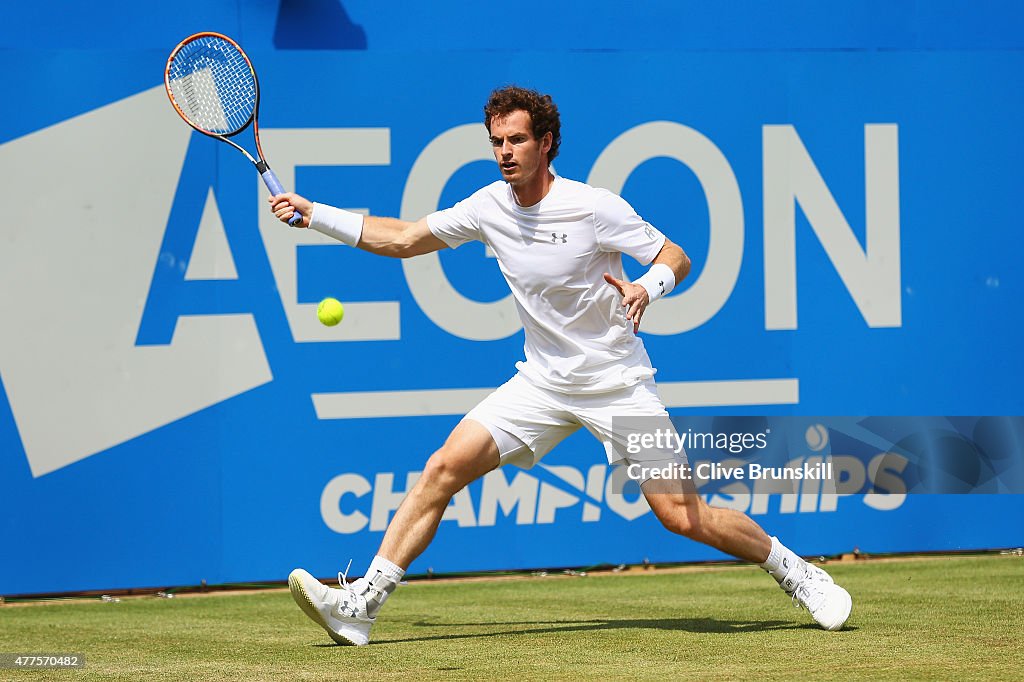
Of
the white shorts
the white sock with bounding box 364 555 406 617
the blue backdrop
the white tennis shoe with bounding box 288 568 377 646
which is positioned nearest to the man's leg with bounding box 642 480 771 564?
the white shorts

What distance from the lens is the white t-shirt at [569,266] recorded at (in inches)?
181

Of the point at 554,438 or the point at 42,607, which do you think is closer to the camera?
the point at 554,438

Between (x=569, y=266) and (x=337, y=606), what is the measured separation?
1200 mm

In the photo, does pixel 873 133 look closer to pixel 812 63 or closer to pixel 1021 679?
pixel 812 63

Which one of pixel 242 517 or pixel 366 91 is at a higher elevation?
pixel 366 91

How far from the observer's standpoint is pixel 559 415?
4754 mm

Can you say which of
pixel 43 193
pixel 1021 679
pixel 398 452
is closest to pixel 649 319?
pixel 398 452

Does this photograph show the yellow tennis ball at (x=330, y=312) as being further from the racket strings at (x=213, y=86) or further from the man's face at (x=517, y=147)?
the man's face at (x=517, y=147)

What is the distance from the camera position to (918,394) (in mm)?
6820

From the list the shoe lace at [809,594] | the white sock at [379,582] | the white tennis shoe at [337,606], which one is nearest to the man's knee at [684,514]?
the shoe lace at [809,594]

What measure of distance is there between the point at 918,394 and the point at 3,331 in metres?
3.85

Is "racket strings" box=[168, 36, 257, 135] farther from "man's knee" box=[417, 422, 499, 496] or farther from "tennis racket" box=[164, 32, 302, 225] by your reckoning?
"man's knee" box=[417, 422, 499, 496]

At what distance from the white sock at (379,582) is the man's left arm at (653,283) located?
1.00 m

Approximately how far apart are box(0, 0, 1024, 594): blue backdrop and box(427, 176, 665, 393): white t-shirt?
1.67 meters
